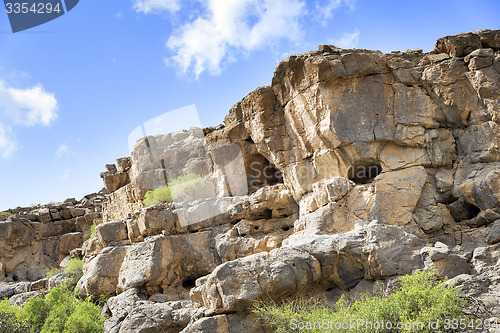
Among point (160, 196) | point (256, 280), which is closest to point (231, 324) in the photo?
point (256, 280)

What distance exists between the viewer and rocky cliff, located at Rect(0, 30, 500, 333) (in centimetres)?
1694

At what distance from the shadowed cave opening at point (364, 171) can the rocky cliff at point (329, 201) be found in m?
0.06

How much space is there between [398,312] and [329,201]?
7243mm

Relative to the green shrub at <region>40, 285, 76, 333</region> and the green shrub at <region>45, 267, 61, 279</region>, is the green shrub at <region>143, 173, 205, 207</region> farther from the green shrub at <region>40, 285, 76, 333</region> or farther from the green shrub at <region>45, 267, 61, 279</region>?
the green shrub at <region>45, 267, 61, 279</region>

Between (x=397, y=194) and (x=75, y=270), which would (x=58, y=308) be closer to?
(x=75, y=270)

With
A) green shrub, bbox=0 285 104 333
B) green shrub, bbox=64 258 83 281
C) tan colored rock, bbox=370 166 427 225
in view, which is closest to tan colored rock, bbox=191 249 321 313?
tan colored rock, bbox=370 166 427 225

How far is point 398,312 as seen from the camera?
46.5 feet

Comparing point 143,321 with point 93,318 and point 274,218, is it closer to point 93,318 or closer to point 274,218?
point 93,318

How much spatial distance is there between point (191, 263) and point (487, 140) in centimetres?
1605

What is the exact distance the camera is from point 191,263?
78.5 feet

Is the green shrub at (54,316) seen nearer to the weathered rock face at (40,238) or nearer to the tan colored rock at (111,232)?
the tan colored rock at (111,232)

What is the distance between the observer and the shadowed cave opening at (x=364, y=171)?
72.4 feet

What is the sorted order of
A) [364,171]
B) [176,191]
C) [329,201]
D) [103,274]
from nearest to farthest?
[329,201] < [364,171] < [103,274] < [176,191]

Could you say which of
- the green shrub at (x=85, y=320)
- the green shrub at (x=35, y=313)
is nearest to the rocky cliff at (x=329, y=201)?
the green shrub at (x=85, y=320)
